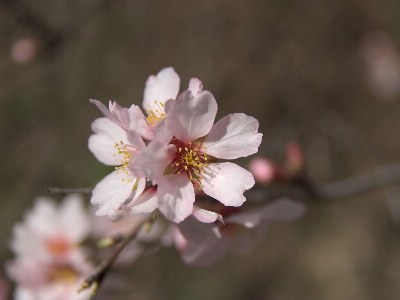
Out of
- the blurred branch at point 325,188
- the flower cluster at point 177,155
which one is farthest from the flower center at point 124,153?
the blurred branch at point 325,188

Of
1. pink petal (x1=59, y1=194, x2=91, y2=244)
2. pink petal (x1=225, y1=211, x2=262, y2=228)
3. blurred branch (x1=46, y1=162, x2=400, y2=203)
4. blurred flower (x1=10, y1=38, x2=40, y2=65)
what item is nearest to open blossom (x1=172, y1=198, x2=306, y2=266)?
pink petal (x1=225, y1=211, x2=262, y2=228)

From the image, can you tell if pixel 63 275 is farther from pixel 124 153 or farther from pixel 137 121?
pixel 137 121

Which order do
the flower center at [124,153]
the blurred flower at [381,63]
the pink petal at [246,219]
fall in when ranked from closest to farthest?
the flower center at [124,153]
the pink petal at [246,219]
the blurred flower at [381,63]

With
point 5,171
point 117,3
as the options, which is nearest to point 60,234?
point 5,171

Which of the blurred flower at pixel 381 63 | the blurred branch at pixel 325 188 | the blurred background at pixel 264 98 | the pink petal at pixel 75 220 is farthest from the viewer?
the blurred flower at pixel 381 63

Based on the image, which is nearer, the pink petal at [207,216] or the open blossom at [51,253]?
the pink petal at [207,216]

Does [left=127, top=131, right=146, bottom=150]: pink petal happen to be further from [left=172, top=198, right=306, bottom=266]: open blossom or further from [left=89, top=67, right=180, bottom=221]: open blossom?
[left=172, top=198, right=306, bottom=266]: open blossom

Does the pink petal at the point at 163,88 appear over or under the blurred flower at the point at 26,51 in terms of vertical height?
under

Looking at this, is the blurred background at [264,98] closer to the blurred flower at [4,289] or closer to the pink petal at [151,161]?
the blurred flower at [4,289]

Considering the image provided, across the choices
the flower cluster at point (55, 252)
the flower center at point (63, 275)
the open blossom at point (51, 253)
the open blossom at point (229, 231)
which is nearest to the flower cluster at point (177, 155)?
the open blossom at point (229, 231)

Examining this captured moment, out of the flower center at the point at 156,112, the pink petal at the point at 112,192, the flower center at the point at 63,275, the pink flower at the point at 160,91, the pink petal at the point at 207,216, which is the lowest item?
the flower center at the point at 63,275
